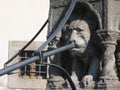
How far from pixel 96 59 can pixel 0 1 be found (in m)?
10.2

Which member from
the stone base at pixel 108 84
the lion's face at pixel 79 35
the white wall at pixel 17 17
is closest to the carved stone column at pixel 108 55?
the stone base at pixel 108 84

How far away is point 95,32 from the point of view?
4.64 m

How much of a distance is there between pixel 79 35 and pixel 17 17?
1015cm

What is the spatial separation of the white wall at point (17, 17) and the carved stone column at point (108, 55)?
32.9 ft

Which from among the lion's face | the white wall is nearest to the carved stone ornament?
the lion's face

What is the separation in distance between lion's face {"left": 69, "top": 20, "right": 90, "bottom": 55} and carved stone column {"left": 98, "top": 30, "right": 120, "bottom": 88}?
0.48 feet

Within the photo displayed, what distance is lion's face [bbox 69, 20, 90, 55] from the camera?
466cm

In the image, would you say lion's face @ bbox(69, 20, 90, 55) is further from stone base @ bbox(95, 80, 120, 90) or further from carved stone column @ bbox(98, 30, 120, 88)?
stone base @ bbox(95, 80, 120, 90)

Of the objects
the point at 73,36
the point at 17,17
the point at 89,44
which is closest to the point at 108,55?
the point at 89,44

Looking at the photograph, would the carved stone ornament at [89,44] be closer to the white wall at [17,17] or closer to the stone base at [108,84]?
the stone base at [108,84]

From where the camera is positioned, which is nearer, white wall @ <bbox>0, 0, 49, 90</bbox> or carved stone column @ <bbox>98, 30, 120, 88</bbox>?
carved stone column @ <bbox>98, 30, 120, 88</bbox>

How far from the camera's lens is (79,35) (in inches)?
185

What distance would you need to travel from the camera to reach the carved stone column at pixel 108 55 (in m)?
4.50

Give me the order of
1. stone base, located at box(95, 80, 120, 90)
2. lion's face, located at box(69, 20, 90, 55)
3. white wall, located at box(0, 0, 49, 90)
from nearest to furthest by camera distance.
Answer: stone base, located at box(95, 80, 120, 90) < lion's face, located at box(69, 20, 90, 55) < white wall, located at box(0, 0, 49, 90)
